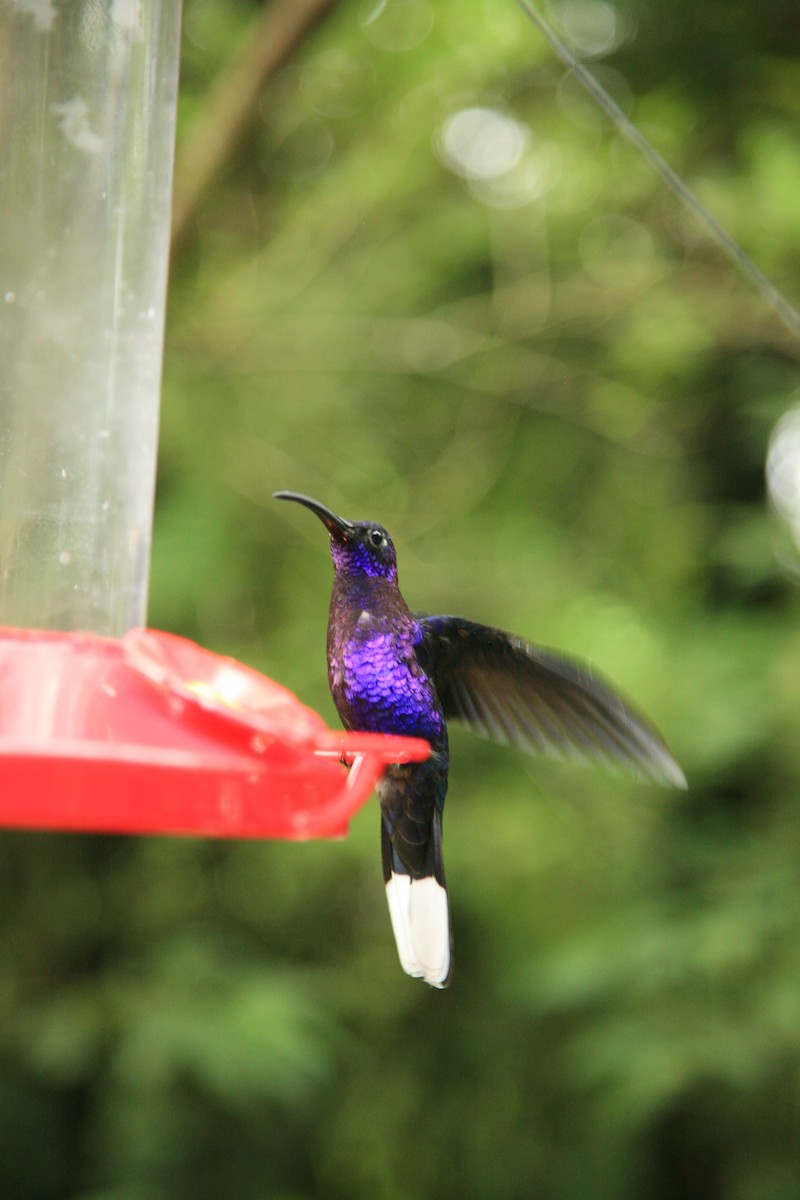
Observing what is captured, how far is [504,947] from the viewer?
4.83 meters

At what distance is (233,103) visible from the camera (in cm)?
387

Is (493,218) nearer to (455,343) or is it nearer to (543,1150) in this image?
(455,343)

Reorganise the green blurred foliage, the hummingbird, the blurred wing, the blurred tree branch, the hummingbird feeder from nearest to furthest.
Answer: the hummingbird feeder
the blurred wing
the hummingbird
the blurred tree branch
the green blurred foliage

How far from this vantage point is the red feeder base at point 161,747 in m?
1.23

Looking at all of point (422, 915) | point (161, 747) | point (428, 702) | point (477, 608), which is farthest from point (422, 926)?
point (477, 608)

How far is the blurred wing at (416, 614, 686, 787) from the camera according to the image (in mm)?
2057

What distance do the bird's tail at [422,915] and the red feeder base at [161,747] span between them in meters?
0.78

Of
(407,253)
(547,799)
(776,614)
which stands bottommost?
(547,799)

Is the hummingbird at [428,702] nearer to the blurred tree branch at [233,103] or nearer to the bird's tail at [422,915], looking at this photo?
the bird's tail at [422,915]

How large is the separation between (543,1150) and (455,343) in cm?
286

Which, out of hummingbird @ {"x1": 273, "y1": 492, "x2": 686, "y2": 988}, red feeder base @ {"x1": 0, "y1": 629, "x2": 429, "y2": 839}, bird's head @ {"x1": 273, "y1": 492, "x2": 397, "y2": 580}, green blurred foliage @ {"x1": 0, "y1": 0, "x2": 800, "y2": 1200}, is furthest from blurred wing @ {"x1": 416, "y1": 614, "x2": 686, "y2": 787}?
green blurred foliage @ {"x1": 0, "y1": 0, "x2": 800, "y2": 1200}

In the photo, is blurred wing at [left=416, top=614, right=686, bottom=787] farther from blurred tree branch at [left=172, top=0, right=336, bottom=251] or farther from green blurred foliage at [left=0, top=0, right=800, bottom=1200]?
blurred tree branch at [left=172, top=0, right=336, bottom=251]

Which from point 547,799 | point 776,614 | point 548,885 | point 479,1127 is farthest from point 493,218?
point 479,1127

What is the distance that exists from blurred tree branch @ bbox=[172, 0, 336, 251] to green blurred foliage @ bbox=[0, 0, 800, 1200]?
0.61 feet
